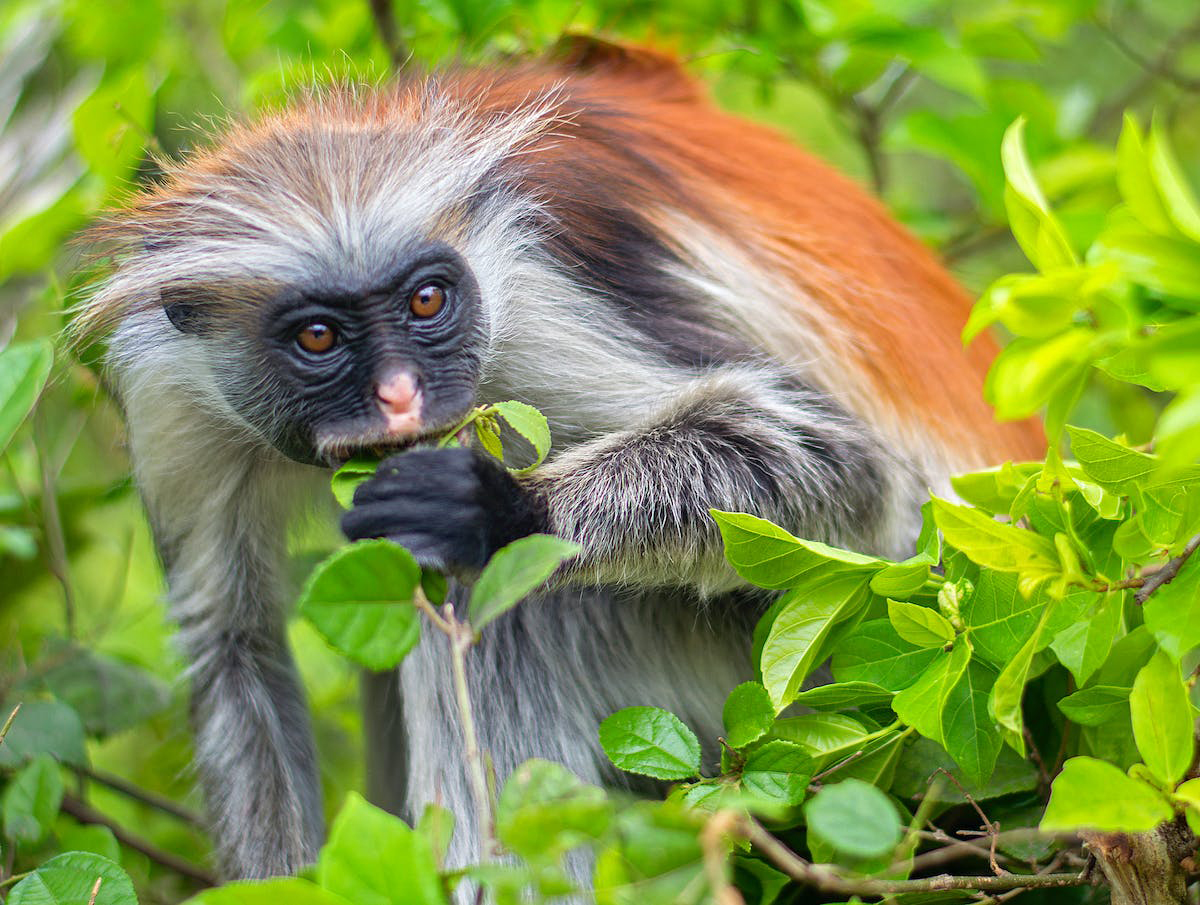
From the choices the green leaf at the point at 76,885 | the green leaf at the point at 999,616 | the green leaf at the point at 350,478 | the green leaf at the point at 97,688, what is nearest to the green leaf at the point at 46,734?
the green leaf at the point at 97,688

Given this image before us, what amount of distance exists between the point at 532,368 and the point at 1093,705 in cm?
181

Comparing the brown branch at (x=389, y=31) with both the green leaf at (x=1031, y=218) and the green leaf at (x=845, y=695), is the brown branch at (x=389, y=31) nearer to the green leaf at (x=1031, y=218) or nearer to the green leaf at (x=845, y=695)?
the green leaf at (x=845, y=695)

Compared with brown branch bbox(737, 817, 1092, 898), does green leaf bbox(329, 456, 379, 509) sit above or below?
above

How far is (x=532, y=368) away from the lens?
357cm

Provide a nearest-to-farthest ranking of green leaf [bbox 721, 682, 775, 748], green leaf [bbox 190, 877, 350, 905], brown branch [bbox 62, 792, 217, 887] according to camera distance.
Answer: green leaf [bbox 190, 877, 350, 905]
green leaf [bbox 721, 682, 775, 748]
brown branch [bbox 62, 792, 217, 887]

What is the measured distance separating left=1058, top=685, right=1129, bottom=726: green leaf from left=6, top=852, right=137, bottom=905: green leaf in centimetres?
184

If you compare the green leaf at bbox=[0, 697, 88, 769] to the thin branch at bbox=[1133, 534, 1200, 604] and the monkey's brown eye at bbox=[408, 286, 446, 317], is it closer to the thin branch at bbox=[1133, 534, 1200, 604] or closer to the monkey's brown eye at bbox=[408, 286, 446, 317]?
the monkey's brown eye at bbox=[408, 286, 446, 317]

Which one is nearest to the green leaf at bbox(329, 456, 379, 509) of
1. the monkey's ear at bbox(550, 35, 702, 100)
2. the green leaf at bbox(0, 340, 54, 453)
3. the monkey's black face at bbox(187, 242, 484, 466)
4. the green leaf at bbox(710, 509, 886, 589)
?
the monkey's black face at bbox(187, 242, 484, 466)

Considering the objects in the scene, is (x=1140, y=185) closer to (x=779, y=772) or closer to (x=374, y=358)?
(x=779, y=772)

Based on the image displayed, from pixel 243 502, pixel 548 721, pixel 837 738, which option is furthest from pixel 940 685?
pixel 243 502

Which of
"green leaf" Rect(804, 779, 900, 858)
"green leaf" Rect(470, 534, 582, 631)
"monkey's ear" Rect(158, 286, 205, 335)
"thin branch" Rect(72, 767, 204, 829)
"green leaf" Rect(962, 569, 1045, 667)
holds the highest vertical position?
"green leaf" Rect(470, 534, 582, 631)

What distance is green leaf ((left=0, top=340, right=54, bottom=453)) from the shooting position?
2639 millimetres

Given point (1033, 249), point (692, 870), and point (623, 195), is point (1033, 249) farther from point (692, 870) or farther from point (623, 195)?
point (623, 195)

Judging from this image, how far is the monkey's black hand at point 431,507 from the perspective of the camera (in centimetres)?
271
